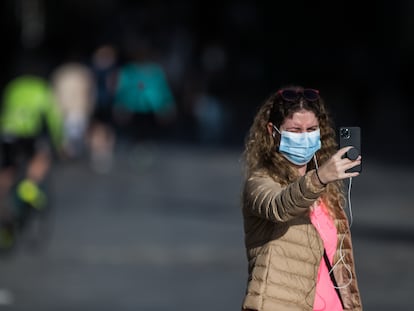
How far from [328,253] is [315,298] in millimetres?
170

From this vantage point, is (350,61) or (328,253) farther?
(350,61)

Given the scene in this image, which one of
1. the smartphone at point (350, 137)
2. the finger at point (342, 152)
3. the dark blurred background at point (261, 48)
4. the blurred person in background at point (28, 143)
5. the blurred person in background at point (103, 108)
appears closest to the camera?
the finger at point (342, 152)

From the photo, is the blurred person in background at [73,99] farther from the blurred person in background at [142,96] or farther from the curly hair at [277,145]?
the curly hair at [277,145]

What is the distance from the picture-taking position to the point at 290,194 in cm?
485

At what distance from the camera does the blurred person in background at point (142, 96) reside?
2114cm

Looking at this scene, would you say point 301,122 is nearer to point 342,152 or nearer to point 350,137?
point 350,137

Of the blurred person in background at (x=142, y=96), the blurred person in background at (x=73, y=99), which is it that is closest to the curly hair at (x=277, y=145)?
the blurred person in background at (x=142, y=96)

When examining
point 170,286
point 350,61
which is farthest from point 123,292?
point 350,61

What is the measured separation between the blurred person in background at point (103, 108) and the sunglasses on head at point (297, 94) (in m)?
16.9

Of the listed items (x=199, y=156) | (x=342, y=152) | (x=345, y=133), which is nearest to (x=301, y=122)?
(x=345, y=133)

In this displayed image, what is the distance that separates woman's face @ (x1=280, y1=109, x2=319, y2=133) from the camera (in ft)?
16.8

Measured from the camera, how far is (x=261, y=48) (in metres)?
37.5

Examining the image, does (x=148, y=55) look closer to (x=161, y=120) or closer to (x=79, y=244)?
(x=161, y=120)

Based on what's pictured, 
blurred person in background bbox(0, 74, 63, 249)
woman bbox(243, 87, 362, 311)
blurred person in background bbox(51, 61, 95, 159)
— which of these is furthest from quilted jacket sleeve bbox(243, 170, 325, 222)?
blurred person in background bbox(51, 61, 95, 159)
